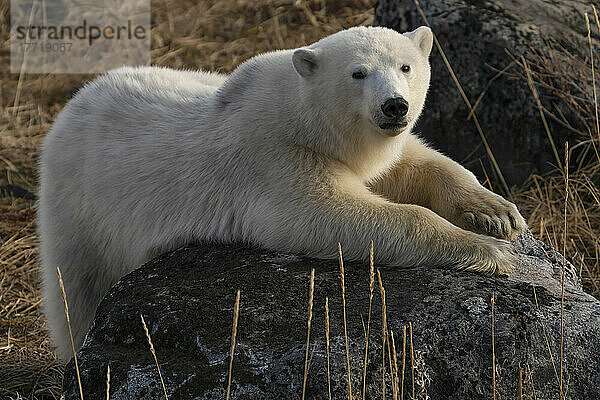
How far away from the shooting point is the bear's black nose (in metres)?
3.47

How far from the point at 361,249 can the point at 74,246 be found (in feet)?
5.36

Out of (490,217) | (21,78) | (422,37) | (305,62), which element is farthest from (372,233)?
(21,78)

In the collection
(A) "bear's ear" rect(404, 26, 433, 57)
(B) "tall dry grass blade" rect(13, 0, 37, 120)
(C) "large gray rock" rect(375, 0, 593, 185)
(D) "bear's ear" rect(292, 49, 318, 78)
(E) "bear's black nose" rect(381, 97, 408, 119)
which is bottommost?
(B) "tall dry grass blade" rect(13, 0, 37, 120)

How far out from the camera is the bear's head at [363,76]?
3570mm

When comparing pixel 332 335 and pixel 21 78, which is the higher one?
pixel 332 335

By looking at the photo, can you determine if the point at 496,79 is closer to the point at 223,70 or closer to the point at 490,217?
the point at 490,217

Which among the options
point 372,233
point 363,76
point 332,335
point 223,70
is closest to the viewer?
point 332,335

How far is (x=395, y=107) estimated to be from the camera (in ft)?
11.4

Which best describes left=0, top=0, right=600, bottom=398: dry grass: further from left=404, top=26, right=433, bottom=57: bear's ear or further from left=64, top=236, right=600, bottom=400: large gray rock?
left=404, top=26, right=433, bottom=57: bear's ear

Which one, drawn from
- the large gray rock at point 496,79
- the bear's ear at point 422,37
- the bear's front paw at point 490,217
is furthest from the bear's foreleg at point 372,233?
the large gray rock at point 496,79

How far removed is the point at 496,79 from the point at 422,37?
7.92 feet

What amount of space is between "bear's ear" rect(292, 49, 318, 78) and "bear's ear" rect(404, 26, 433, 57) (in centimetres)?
54

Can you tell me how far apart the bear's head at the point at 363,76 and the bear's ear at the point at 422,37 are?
0.10m

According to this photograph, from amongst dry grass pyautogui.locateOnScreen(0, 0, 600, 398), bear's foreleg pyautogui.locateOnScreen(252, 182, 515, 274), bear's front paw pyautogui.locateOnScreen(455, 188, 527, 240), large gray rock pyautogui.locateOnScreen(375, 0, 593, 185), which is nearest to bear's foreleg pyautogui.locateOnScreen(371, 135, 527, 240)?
bear's front paw pyautogui.locateOnScreen(455, 188, 527, 240)
